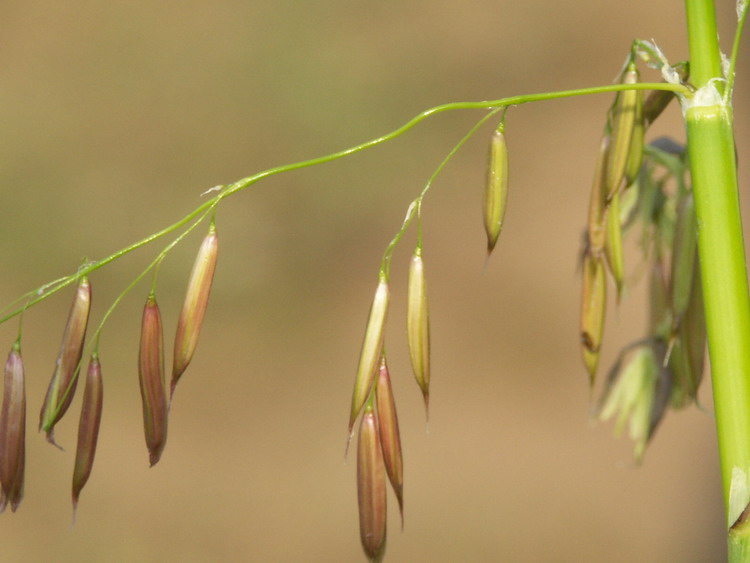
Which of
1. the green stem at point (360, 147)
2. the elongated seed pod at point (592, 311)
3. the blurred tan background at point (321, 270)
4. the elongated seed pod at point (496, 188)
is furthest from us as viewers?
the blurred tan background at point (321, 270)

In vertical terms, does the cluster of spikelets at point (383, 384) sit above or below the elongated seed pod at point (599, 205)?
below

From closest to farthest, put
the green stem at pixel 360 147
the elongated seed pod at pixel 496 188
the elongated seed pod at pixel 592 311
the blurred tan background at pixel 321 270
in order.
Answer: the green stem at pixel 360 147
the elongated seed pod at pixel 496 188
the elongated seed pod at pixel 592 311
the blurred tan background at pixel 321 270

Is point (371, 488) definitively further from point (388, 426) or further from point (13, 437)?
point (13, 437)

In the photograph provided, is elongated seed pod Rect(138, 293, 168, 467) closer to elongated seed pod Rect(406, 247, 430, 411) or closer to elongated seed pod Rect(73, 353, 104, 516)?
elongated seed pod Rect(73, 353, 104, 516)

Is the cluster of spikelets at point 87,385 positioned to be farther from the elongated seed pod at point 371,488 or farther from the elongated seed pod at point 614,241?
the elongated seed pod at point 614,241

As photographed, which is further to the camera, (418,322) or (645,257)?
(645,257)

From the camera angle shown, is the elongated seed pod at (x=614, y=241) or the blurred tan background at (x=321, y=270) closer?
the elongated seed pod at (x=614, y=241)

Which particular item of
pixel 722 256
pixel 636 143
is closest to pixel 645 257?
pixel 636 143

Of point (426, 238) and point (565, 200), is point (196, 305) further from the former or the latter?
point (565, 200)

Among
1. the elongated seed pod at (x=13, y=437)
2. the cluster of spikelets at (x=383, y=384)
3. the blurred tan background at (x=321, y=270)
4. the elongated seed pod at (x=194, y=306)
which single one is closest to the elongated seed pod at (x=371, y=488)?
the cluster of spikelets at (x=383, y=384)
